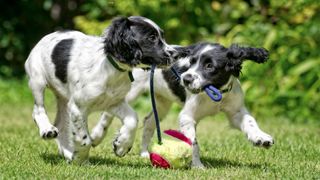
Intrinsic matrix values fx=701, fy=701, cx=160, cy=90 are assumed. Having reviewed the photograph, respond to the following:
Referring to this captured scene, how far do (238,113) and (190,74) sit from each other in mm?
674

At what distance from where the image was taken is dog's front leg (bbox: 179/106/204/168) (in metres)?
5.80

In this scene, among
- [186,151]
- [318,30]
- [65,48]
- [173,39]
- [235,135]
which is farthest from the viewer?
[173,39]

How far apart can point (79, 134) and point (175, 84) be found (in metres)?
1.23

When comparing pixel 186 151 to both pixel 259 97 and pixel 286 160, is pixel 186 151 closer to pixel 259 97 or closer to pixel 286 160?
pixel 286 160

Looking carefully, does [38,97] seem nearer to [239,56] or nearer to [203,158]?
[203,158]

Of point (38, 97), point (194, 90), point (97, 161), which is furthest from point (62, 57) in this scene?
point (194, 90)

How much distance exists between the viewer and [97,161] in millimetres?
6074

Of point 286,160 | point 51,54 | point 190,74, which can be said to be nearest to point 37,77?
point 51,54

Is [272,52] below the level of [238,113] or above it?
below

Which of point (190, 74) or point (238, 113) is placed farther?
point (238, 113)

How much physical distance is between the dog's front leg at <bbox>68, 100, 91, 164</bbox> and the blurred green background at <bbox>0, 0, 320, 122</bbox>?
2909 millimetres

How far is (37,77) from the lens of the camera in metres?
6.29

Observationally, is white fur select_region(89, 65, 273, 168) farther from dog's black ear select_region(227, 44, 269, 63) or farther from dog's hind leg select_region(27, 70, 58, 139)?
dog's hind leg select_region(27, 70, 58, 139)

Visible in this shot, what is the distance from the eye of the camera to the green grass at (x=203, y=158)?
511 centimetres
